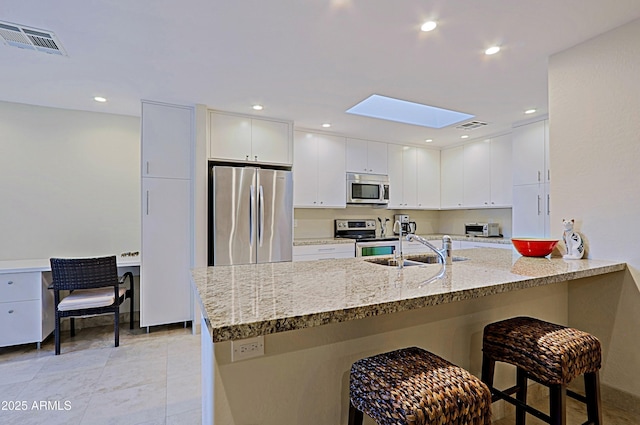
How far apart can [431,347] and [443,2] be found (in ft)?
6.10

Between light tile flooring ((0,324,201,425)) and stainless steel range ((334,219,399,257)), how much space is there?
2.37 metres

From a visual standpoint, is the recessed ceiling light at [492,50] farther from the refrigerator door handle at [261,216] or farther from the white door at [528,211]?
the refrigerator door handle at [261,216]

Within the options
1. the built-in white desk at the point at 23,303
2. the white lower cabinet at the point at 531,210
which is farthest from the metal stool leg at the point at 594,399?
the built-in white desk at the point at 23,303

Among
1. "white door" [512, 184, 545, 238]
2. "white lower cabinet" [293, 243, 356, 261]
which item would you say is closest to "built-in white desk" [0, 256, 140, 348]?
"white lower cabinet" [293, 243, 356, 261]

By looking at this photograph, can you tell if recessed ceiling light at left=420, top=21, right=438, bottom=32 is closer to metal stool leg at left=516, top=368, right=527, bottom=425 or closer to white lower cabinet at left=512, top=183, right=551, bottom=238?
metal stool leg at left=516, top=368, right=527, bottom=425

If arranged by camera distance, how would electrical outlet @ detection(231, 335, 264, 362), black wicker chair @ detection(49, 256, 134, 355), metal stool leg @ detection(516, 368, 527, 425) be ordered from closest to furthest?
electrical outlet @ detection(231, 335, 264, 362), metal stool leg @ detection(516, 368, 527, 425), black wicker chair @ detection(49, 256, 134, 355)

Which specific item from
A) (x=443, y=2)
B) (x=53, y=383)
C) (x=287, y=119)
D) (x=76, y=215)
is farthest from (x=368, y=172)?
(x=53, y=383)

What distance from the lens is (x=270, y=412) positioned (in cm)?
121

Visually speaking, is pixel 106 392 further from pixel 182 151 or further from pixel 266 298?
pixel 182 151

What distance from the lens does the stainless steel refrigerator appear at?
3449mm

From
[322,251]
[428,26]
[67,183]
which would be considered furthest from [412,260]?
[67,183]

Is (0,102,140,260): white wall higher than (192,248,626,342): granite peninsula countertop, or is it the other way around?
(0,102,140,260): white wall

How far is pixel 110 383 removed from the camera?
236 centimetres

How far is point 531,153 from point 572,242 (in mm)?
2079
